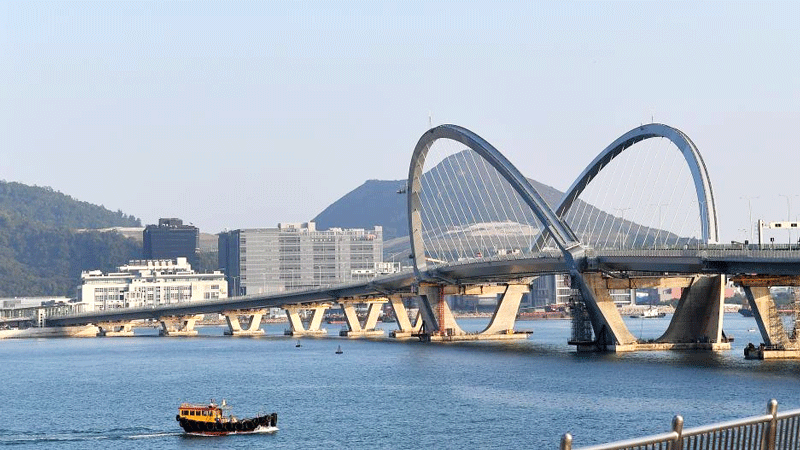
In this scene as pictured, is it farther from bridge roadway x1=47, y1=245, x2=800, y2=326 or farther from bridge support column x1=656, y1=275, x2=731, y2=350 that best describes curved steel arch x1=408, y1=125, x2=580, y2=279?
bridge support column x1=656, y1=275, x2=731, y2=350

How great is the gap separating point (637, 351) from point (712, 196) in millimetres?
15049

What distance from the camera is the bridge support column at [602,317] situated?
372 ft

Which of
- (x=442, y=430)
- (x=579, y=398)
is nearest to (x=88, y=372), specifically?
(x=579, y=398)

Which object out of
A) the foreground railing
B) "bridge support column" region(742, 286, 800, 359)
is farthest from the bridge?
the foreground railing

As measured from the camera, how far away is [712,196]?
120688 mm

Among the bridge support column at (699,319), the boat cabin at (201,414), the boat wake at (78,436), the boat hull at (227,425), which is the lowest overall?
the boat wake at (78,436)

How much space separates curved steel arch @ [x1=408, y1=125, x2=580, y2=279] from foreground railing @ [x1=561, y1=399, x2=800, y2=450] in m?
95.8

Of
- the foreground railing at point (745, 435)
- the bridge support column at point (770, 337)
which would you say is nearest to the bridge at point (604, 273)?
the bridge support column at point (770, 337)

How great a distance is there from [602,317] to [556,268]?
7459mm

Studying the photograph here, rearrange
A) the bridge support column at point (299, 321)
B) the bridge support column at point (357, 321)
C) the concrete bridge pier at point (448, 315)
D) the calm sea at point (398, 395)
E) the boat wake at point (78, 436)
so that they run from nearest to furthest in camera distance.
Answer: the calm sea at point (398, 395)
the boat wake at point (78, 436)
the concrete bridge pier at point (448, 315)
the bridge support column at point (357, 321)
the bridge support column at point (299, 321)

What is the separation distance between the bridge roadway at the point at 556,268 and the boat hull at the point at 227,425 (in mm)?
38638

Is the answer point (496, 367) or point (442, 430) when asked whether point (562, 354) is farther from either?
point (442, 430)

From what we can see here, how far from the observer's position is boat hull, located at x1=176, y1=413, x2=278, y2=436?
65.6m

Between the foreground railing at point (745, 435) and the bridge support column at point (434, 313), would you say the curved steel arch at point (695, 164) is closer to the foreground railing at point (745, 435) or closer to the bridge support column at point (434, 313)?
the bridge support column at point (434, 313)
